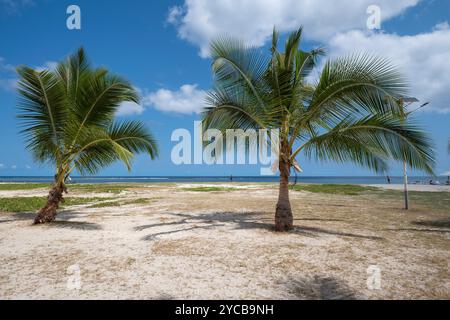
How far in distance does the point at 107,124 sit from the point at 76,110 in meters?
1.05

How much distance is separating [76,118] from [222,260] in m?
6.38

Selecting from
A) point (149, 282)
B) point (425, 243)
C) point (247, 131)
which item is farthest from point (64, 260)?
point (425, 243)

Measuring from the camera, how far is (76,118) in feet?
29.6

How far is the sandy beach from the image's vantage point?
407cm

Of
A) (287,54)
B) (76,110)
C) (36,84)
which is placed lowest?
(76,110)

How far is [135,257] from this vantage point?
5.63 meters

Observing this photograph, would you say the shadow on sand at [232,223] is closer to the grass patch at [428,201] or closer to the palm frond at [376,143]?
the palm frond at [376,143]

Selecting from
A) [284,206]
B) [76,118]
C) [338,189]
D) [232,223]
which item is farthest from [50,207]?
[338,189]

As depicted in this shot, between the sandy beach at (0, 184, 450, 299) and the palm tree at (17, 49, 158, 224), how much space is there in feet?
6.62

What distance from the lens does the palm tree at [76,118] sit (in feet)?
29.1

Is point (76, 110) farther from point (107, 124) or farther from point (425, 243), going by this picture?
point (425, 243)

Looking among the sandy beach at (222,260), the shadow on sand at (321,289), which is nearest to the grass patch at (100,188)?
the sandy beach at (222,260)

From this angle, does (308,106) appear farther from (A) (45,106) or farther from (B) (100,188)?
(B) (100,188)
